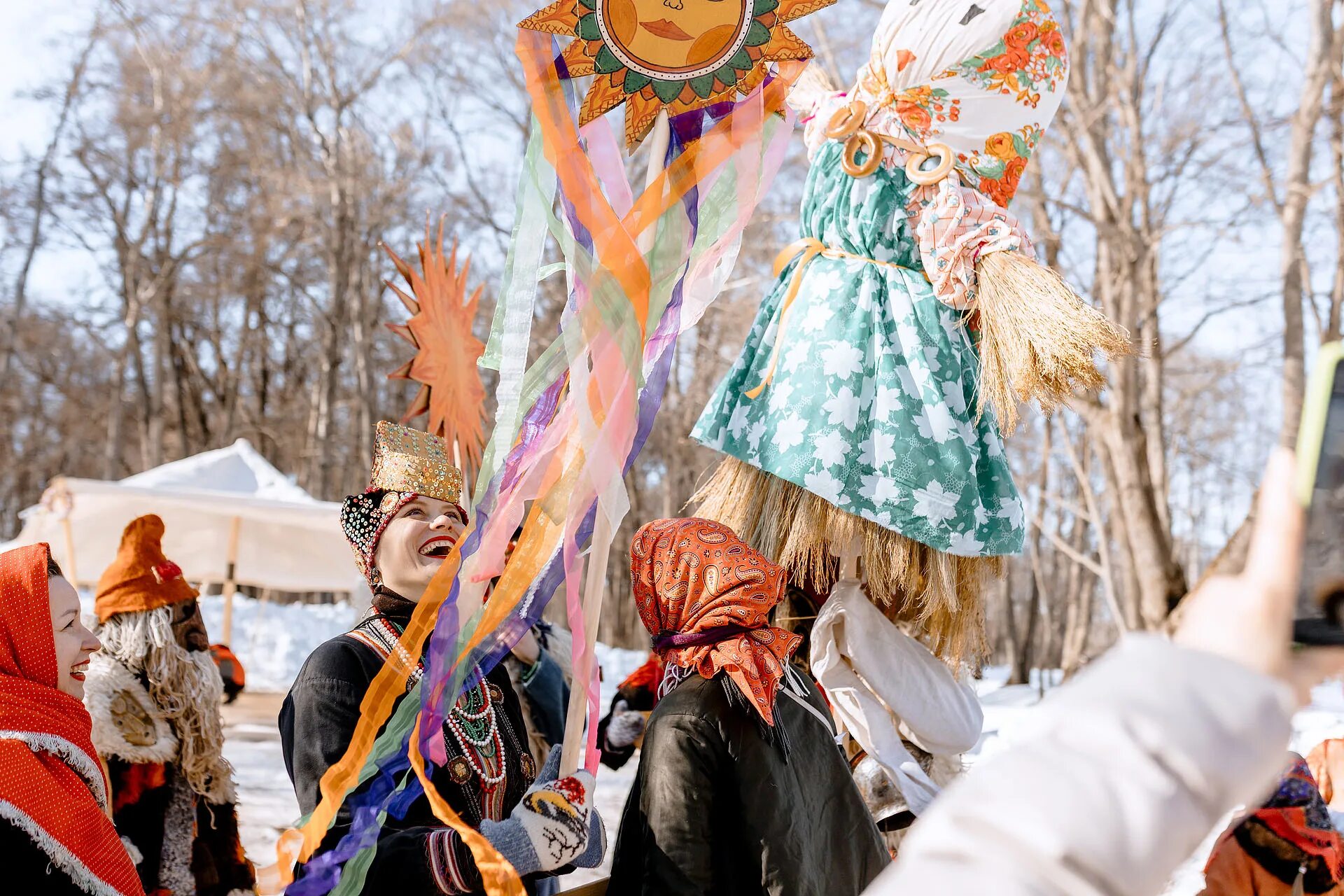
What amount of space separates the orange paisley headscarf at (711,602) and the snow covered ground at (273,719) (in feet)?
3.38

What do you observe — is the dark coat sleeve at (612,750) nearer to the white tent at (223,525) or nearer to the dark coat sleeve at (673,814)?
the dark coat sleeve at (673,814)

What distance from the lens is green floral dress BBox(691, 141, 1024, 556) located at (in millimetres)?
2910

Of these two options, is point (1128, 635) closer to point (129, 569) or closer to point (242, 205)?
point (129, 569)

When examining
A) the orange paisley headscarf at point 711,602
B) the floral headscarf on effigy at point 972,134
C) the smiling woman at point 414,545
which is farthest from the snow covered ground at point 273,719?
the smiling woman at point 414,545

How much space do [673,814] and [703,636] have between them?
352 millimetres

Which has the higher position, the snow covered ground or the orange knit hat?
the orange knit hat

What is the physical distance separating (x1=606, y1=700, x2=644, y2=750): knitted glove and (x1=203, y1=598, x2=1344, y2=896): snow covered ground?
1.14 m

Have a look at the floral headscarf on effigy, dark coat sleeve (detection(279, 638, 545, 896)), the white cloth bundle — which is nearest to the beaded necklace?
dark coat sleeve (detection(279, 638, 545, 896))

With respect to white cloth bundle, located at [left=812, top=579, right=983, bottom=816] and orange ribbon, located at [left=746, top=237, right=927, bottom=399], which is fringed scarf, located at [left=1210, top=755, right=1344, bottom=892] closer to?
white cloth bundle, located at [left=812, top=579, right=983, bottom=816]

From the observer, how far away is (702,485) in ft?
10.8

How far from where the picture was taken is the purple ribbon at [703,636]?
224 centimetres

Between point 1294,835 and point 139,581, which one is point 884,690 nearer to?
point 1294,835

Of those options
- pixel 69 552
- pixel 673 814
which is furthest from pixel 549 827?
pixel 69 552

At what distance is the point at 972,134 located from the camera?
10.7ft
